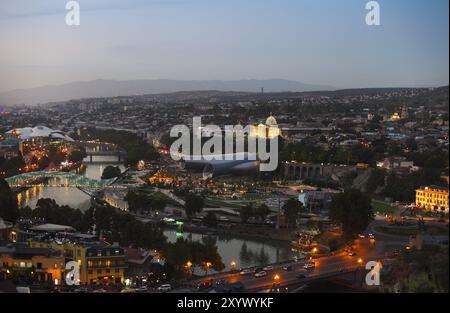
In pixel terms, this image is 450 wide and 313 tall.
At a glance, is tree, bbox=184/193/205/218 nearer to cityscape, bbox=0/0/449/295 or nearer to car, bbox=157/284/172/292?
cityscape, bbox=0/0/449/295

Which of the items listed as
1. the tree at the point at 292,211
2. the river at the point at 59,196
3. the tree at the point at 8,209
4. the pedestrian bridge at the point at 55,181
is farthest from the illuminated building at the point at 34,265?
the pedestrian bridge at the point at 55,181

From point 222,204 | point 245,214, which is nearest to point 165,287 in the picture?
point 245,214

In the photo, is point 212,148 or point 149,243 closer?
point 149,243

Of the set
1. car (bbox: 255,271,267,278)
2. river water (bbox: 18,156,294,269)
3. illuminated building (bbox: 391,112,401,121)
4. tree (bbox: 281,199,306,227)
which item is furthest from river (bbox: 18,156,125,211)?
illuminated building (bbox: 391,112,401,121)

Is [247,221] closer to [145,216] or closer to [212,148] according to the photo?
[145,216]

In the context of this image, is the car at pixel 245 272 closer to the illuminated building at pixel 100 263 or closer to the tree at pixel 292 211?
the illuminated building at pixel 100 263
